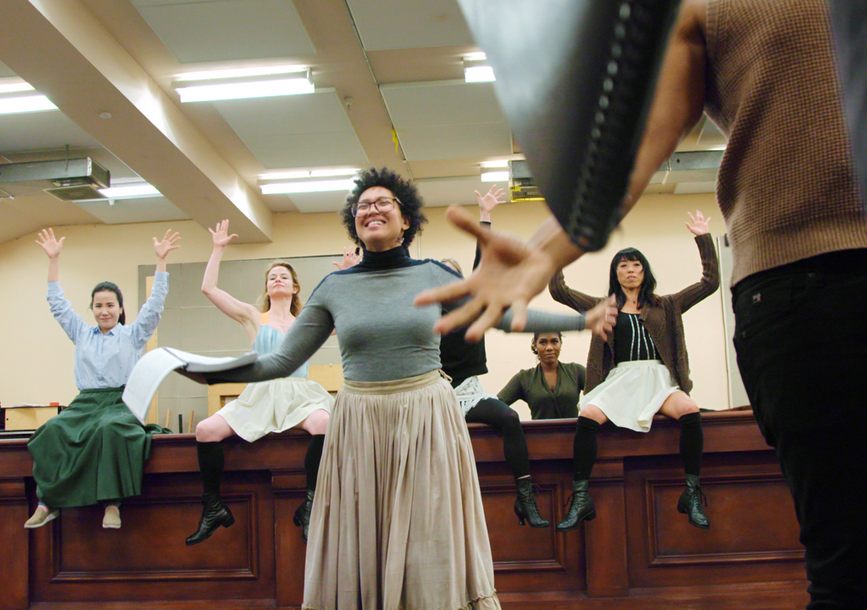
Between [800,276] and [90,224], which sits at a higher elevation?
[90,224]

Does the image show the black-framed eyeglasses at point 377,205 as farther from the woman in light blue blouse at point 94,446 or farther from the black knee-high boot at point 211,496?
the woman in light blue blouse at point 94,446

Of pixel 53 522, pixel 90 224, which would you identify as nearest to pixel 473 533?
pixel 53 522

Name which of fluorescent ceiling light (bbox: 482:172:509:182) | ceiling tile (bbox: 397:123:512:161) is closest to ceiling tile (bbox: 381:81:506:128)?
ceiling tile (bbox: 397:123:512:161)

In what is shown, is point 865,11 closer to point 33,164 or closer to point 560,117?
point 560,117

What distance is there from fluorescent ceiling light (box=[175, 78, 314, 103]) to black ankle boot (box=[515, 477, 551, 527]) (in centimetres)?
334

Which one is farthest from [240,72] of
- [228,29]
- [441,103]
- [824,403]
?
[824,403]

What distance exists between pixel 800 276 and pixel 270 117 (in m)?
5.01

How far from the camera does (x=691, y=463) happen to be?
249 centimetres

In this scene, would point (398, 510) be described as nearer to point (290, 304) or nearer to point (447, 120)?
point (290, 304)

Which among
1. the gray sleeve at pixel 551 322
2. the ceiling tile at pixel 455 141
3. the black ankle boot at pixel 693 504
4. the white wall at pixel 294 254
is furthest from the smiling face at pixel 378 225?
the white wall at pixel 294 254

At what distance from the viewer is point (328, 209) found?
7.48 meters

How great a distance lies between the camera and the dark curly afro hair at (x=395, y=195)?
196 centimetres

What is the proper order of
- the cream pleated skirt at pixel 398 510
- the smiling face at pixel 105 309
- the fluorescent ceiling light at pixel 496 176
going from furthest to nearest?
the fluorescent ceiling light at pixel 496 176 → the smiling face at pixel 105 309 → the cream pleated skirt at pixel 398 510

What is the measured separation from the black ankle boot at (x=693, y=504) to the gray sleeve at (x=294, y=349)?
1519mm
